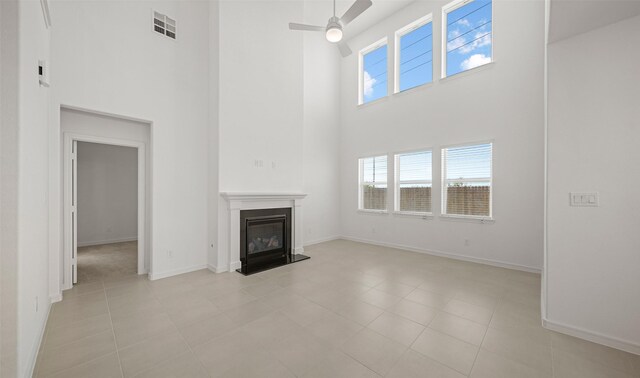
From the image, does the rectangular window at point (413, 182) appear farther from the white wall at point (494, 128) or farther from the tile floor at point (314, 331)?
the tile floor at point (314, 331)

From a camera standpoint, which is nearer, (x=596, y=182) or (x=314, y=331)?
(x=596, y=182)

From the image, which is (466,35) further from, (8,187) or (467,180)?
(8,187)

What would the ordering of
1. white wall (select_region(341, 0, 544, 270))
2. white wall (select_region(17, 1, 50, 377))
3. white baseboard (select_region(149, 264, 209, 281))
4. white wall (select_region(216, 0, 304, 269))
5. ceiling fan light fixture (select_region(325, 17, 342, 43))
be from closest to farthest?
white wall (select_region(17, 1, 50, 377))
ceiling fan light fixture (select_region(325, 17, 342, 43))
white baseboard (select_region(149, 264, 209, 281))
white wall (select_region(341, 0, 544, 270))
white wall (select_region(216, 0, 304, 269))

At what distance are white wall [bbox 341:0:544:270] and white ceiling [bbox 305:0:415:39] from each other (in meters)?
0.20

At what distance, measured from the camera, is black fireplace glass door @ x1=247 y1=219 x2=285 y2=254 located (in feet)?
14.5

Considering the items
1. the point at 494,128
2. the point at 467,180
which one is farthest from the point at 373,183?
the point at 494,128

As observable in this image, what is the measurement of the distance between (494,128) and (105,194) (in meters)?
9.23

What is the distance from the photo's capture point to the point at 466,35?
4.89 metres

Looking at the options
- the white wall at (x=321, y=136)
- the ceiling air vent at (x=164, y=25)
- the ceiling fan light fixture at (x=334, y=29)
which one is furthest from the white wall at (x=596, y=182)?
the ceiling air vent at (x=164, y=25)

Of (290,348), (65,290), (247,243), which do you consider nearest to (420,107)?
(247,243)

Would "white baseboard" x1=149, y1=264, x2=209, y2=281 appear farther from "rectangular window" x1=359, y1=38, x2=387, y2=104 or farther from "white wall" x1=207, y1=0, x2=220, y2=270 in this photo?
"rectangular window" x1=359, y1=38, x2=387, y2=104

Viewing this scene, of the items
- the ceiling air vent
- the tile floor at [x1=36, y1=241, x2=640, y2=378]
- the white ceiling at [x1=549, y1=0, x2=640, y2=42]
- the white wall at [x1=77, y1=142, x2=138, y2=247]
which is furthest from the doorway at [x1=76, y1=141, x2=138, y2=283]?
the white ceiling at [x1=549, y1=0, x2=640, y2=42]

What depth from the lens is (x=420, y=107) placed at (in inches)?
211

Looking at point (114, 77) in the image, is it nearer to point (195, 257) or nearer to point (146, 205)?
point (146, 205)
